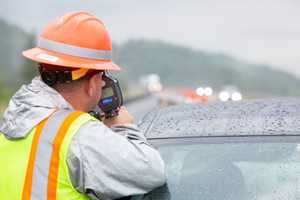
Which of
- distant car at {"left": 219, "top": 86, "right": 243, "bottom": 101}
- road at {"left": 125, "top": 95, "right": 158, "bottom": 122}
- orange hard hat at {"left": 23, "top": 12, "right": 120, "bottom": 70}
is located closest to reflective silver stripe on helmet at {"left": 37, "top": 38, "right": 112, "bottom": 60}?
orange hard hat at {"left": 23, "top": 12, "right": 120, "bottom": 70}

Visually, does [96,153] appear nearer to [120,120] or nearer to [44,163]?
[44,163]

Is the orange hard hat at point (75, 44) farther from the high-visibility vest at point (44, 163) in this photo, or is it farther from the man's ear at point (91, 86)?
the high-visibility vest at point (44, 163)

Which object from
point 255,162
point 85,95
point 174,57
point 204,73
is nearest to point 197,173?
point 255,162

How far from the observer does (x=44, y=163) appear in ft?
11.8

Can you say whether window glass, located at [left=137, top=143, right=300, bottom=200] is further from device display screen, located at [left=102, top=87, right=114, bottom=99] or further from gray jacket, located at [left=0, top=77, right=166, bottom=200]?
device display screen, located at [left=102, top=87, right=114, bottom=99]

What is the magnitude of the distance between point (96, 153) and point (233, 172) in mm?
796

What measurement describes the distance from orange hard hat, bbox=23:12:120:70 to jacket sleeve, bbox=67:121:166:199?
321 millimetres

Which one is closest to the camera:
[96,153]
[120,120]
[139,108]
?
[96,153]

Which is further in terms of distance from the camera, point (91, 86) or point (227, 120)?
point (227, 120)

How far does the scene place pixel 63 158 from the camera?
3.58m

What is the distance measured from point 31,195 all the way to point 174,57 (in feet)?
471

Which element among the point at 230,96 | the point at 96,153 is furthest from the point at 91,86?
the point at 230,96

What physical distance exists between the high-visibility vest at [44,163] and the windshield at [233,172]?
0.56 m

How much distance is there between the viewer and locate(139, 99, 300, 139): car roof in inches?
167
